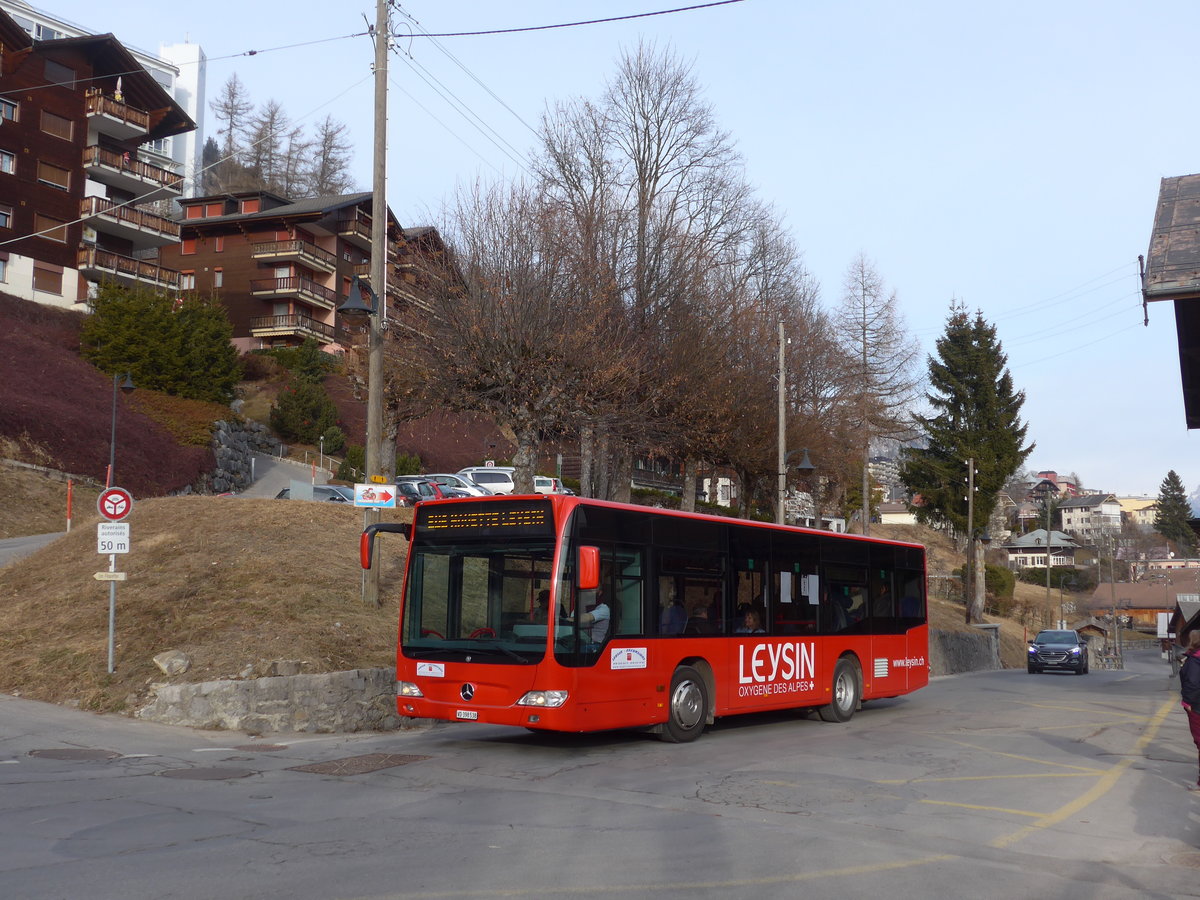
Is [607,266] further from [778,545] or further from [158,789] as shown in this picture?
[158,789]

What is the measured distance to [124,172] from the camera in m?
55.3

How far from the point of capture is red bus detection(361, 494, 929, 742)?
37.8 ft

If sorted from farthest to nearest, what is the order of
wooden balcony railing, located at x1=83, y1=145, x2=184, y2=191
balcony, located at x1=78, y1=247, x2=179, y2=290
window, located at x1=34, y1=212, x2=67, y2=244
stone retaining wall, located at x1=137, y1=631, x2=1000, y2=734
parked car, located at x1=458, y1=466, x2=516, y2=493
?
wooden balcony railing, located at x1=83, y1=145, x2=184, y2=191
balcony, located at x1=78, y1=247, x2=179, y2=290
window, located at x1=34, y1=212, x2=67, y2=244
parked car, located at x1=458, y1=466, x2=516, y2=493
stone retaining wall, located at x1=137, y1=631, x2=1000, y2=734

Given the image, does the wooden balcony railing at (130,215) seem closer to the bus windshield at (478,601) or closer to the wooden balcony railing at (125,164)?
the wooden balcony railing at (125,164)

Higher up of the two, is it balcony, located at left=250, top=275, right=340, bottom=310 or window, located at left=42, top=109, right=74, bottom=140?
window, located at left=42, top=109, right=74, bottom=140

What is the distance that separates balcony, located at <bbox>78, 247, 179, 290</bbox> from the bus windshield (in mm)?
44057

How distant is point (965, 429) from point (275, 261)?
1591 inches

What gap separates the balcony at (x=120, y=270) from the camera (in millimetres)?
51844

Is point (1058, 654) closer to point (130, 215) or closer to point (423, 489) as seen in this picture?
point (423, 489)

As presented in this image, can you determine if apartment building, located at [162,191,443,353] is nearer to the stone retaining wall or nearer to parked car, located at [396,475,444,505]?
parked car, located at [396,475,444,505]

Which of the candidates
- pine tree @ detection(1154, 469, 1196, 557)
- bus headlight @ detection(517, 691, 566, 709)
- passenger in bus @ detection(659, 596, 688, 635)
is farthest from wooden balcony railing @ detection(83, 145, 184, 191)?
pine tree @ detection(1154, 469, 1196, 557)

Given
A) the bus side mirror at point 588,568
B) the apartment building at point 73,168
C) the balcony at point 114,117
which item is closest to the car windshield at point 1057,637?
the bus side mirror at point 588,568

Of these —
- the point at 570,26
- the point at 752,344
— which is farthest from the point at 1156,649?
the point at 570,26

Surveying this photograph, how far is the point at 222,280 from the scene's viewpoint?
6519cm
